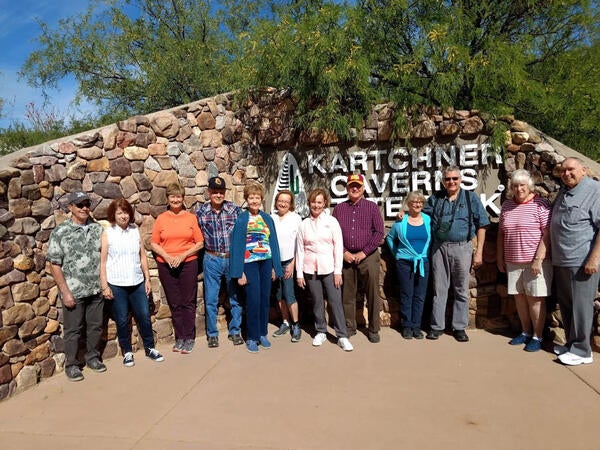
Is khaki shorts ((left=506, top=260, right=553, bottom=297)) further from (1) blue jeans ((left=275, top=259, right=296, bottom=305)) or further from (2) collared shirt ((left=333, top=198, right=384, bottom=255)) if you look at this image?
(1) blue jeans ((left=275, top=259, right=296, bottom=305))

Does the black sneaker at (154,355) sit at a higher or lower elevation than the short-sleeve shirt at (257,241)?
lower

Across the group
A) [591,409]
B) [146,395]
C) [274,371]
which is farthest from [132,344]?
[591,409]

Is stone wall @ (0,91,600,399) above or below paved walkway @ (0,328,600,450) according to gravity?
above

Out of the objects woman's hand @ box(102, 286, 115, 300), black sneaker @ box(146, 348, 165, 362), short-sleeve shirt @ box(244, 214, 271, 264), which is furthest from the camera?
short-sleeve shirt @ box(244, 214, 271, 264)

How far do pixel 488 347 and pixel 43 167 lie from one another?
4.49m

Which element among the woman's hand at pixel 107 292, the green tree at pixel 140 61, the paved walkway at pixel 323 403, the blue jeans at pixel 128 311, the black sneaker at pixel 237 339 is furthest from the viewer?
the green tree at pixel 140 61

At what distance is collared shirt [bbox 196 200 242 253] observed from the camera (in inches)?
179

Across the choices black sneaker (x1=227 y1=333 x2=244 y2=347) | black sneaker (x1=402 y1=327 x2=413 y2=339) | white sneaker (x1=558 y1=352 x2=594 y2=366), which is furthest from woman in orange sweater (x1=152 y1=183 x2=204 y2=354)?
white sneaker (x1=558 y1=352 x2=594 y2=366)

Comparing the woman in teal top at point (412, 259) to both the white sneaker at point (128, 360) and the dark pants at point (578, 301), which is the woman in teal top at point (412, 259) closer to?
the dark pants at point (578, 301)

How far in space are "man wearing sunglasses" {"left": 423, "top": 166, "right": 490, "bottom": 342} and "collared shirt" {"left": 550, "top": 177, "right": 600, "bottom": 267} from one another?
0.73 m

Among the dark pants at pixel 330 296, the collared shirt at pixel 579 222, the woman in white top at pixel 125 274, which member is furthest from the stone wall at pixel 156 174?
the dark pants at pixel 330 296

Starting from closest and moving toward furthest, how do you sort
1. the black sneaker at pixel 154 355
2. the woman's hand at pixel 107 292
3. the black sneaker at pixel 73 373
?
1. the black sneaker at pixel 73 373
2. the woman's hand at pixel 107 292
3. the black sneaker at pixel 154 355

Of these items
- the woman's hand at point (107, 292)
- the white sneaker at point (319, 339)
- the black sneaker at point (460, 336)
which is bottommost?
the black sneaker at point (460, 336)

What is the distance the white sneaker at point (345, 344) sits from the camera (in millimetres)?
4326
